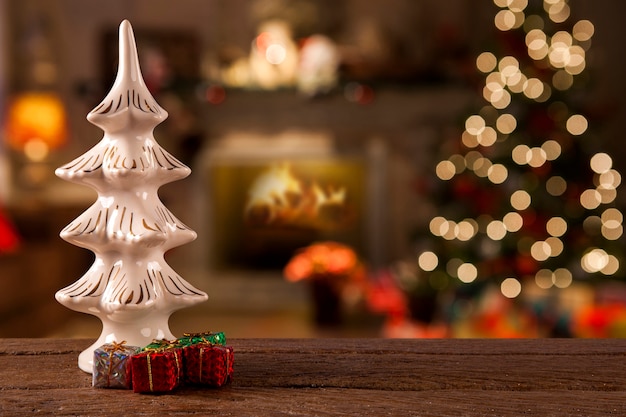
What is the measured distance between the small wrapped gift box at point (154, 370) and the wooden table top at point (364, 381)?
0.01 m

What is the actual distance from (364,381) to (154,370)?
213 mm

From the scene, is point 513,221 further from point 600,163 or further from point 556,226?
point 600,163

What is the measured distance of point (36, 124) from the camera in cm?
468

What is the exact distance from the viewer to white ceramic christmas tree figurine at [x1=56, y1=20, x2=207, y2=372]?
2.60 feet

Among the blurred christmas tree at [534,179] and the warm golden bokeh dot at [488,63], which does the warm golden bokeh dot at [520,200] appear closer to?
the blurred christmas tree at [534,179]

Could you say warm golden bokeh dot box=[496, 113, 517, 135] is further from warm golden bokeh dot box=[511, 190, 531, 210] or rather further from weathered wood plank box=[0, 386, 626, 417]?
weathered wood plank box=[0, 386, 626, 417]

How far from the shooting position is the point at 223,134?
17.0ft

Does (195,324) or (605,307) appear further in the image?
(195,324)

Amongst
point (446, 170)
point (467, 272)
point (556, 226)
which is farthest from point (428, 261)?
point (556, 226)

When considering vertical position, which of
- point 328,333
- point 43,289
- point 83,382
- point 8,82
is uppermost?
point 8,82

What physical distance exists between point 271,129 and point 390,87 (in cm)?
85

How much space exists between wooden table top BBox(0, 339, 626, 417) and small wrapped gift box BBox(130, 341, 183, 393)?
0.04 ft

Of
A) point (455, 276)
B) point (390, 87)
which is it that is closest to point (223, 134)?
point (390, 87)

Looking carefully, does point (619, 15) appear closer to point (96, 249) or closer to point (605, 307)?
point (605, 307)
